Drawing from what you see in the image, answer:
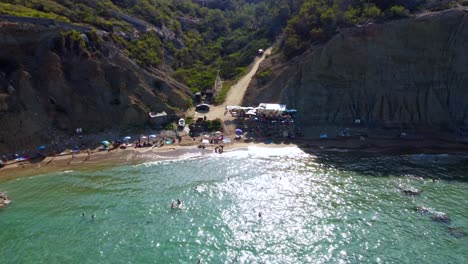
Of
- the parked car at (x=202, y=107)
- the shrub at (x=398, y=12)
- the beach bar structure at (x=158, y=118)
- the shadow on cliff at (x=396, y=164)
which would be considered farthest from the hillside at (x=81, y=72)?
the shrub at (x=398, y=12)

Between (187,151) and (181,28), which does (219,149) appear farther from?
(181,28)

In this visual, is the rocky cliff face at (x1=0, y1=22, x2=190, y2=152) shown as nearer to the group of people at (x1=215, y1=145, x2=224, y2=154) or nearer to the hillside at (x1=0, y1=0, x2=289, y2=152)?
the hillside at (x1=0, y1=0, x2=289, y2=152)

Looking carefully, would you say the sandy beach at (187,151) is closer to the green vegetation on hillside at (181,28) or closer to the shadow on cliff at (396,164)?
the shadow on cliff at (396,164)

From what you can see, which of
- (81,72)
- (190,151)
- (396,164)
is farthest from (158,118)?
(396,164)

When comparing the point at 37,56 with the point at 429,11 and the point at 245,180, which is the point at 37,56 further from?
the point at 429,11

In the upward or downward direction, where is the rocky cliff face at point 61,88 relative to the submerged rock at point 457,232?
upward

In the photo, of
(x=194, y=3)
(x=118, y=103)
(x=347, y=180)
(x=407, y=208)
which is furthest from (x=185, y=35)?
(x=407, y=208)
